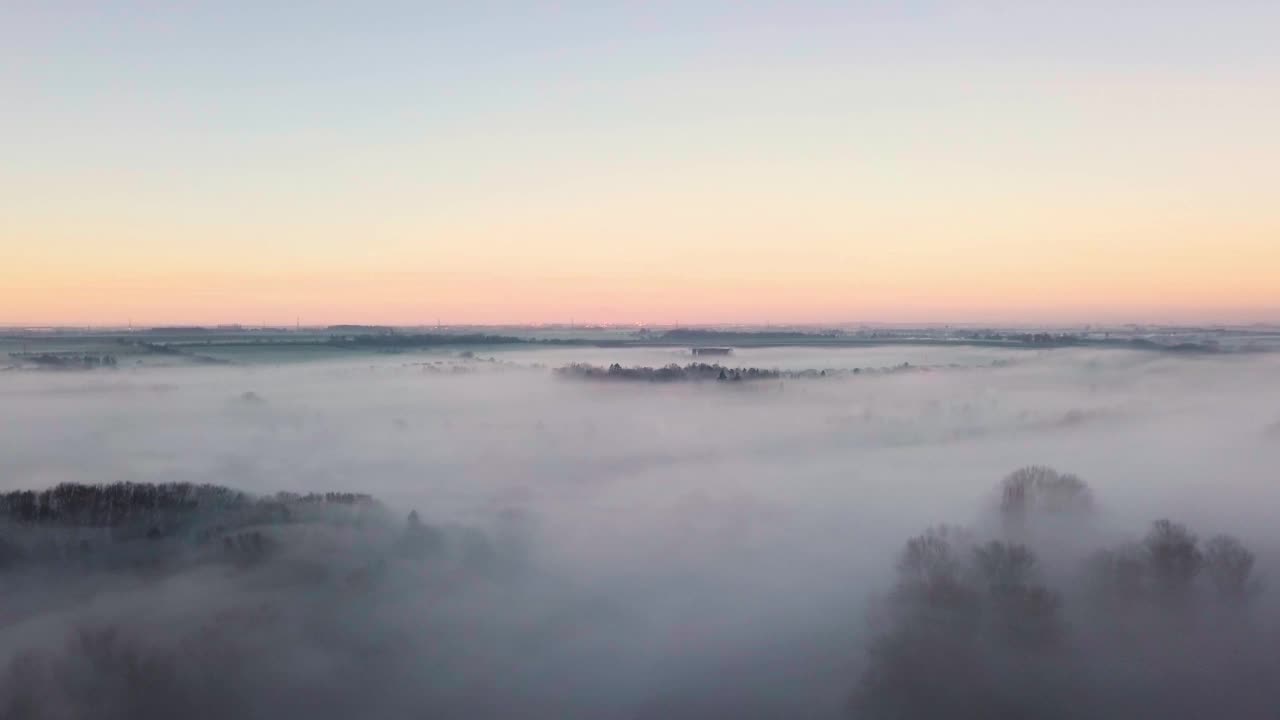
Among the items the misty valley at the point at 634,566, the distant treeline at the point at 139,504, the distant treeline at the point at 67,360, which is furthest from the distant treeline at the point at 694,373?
the distant treeline at the point at 139,504

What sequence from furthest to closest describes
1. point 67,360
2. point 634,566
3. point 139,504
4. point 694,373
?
point 67,360 < point 694,373 < point 634,566 < point 139,504

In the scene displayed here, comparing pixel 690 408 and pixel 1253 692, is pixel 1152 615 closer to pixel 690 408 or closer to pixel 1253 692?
pixel 1253 692

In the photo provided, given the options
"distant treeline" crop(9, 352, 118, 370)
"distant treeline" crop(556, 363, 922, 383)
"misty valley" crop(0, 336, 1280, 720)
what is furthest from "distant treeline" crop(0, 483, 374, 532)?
"distant treeline" crop(9, 352, 118, 370)

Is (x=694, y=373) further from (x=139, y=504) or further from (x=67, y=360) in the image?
(x=67, y=360)

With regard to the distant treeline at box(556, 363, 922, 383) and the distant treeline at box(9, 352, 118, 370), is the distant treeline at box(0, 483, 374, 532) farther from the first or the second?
the distant treeline at box(9, 352, 118, 370)

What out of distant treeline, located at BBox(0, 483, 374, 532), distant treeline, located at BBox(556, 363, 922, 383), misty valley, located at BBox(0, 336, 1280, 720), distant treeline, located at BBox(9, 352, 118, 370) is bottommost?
misty valley, located at BBox(0, 336, 1280, 720)

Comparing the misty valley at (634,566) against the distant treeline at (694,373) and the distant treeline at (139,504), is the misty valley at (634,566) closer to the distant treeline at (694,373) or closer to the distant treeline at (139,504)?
the distant treeline at (139,504)

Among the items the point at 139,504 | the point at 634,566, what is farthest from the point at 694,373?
the point at 139,504

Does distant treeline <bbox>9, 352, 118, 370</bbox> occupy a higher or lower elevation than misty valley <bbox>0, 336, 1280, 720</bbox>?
higher
